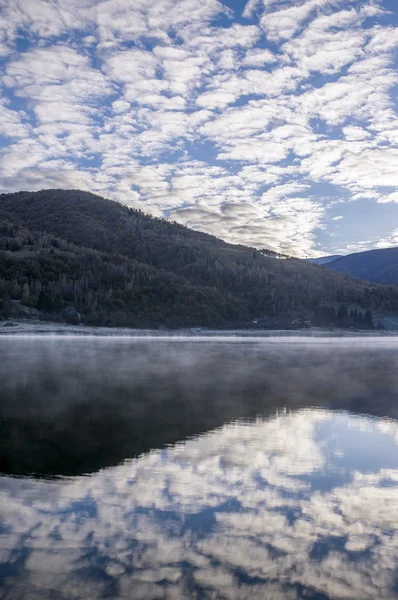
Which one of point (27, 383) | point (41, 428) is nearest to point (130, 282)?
point (27, 383)

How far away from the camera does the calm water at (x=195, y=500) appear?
602cm

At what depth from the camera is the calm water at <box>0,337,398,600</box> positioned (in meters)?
6.02

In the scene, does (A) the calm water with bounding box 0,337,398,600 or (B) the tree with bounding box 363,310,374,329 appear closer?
(A) the calm water with bounding box 0,337,398,600

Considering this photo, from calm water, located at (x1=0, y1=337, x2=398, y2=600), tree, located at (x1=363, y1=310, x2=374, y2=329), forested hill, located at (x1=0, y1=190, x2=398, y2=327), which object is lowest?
calm water, located at (x1=0, y1=337, x2=398, y2=600)

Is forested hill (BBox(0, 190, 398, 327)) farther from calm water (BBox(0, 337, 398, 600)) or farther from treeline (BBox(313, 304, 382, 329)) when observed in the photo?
calm water (BBox(0, 337, 398, 600))

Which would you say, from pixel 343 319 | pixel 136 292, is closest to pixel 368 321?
pixel 343 319

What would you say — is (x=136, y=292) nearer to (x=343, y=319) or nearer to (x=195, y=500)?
(x=343, y=319)

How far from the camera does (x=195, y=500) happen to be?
8594 mm

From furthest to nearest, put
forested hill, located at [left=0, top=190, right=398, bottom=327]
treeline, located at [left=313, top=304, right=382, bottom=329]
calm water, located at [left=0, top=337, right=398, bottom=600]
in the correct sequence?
treeline, located at [left=313, top=304, right=382, bottom=329]
forested hill, located at [left=0, top=190, right=398, bottom=327]
calm water, located at [left=0, top=337, right=398, bottom=600]

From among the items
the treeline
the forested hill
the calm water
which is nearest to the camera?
the calm water

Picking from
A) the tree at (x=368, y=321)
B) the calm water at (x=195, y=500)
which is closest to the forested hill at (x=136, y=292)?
the tree at (x=368, y=321)

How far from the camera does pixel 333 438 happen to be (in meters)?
13.5

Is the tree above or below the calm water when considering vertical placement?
above

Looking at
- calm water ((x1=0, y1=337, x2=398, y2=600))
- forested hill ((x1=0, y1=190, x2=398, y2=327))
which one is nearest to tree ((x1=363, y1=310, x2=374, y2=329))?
forested hill ((x1=0, y1=190, x2=398, y2=327))
